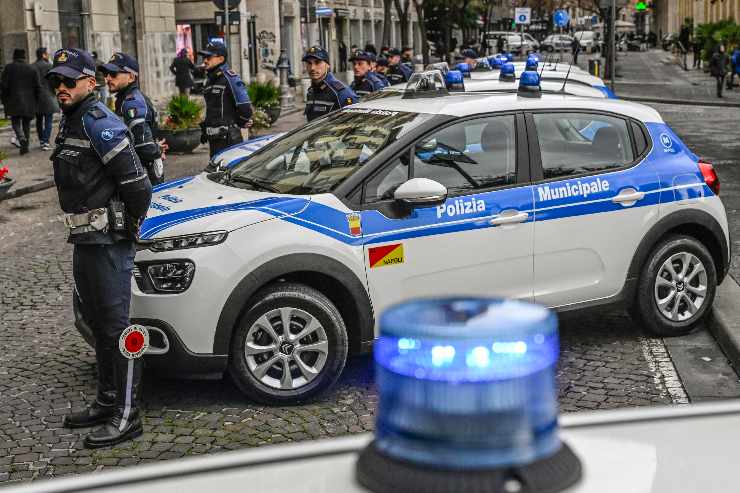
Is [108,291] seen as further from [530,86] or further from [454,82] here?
[454,82]

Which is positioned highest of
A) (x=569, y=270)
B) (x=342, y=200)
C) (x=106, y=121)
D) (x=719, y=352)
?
(x=106, y=121)

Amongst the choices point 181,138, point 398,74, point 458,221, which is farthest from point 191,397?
point 398,74

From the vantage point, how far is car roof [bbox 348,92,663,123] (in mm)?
6355

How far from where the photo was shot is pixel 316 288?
594cm

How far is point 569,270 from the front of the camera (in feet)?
21.3

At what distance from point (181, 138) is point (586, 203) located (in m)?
13.5

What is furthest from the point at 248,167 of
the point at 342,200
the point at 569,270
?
the point at 569,270

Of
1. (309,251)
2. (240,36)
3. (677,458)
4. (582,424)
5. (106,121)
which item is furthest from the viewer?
(240,36)

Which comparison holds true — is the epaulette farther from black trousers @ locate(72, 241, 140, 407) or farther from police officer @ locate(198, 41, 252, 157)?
police officer @ locate(198, 41, 252, 157)

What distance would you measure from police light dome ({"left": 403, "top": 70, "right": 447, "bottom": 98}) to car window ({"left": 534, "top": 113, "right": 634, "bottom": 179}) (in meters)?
0.75

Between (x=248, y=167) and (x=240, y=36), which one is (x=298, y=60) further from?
(x=248, y=167)

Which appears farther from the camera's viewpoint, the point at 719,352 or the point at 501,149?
the point at 719,352

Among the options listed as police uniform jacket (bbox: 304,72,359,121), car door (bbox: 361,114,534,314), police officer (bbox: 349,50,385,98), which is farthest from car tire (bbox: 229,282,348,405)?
police officer (bbox: 349,50,385,98)

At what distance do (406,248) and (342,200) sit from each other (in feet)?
1.38
